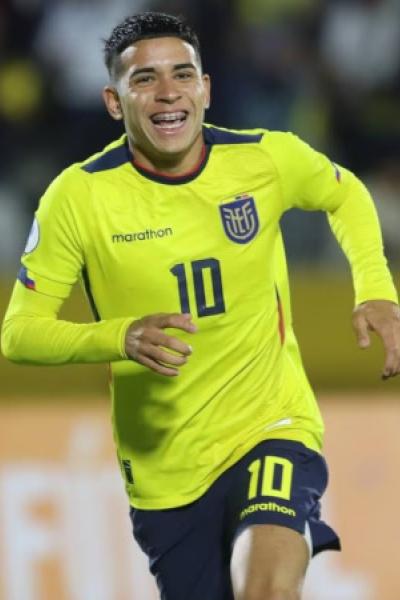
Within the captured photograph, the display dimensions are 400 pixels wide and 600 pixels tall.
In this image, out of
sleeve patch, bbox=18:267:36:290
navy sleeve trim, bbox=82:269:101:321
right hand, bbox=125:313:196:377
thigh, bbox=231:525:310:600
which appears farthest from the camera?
navy sleeve trim, bbox=82:269:101:321

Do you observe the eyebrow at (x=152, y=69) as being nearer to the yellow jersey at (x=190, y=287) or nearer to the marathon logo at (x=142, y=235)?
the yellow jersey at (x=190, y=287)

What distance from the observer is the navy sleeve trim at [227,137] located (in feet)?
14.0

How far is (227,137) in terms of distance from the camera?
428 centimetres

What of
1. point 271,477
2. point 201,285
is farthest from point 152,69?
point 271,477

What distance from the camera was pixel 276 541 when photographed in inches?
149

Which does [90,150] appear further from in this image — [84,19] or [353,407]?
[353,407]

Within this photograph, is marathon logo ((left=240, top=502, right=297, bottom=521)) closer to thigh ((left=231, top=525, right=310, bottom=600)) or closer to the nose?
thigh ((left=231, top=525, right=310, bottom=600))

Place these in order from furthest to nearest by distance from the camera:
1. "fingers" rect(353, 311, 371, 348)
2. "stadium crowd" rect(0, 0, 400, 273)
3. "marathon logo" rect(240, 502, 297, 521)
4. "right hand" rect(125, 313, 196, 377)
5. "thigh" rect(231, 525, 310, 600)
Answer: "stadium crowd" rect(0, 0, 400, 273)
"marathon logo" rect(240, 502, 297, 521)
"fingers" rect(353, 311, 371, 348)
"thigh" rect(231, 525, 310, 600)
"right hand" rect(125, 313, 196, 377)

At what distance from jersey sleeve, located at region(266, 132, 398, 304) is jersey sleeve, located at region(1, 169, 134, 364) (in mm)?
596

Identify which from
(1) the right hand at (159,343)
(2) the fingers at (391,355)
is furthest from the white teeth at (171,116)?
(2) the fingers at (391,355)

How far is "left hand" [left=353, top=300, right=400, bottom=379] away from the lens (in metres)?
3.76

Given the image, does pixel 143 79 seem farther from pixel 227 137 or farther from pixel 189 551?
pixel 189 551

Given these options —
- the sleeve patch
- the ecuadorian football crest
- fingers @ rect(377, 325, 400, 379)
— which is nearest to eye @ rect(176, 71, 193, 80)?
the ecuadorian football crest

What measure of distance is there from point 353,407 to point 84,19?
2430 millimetres
